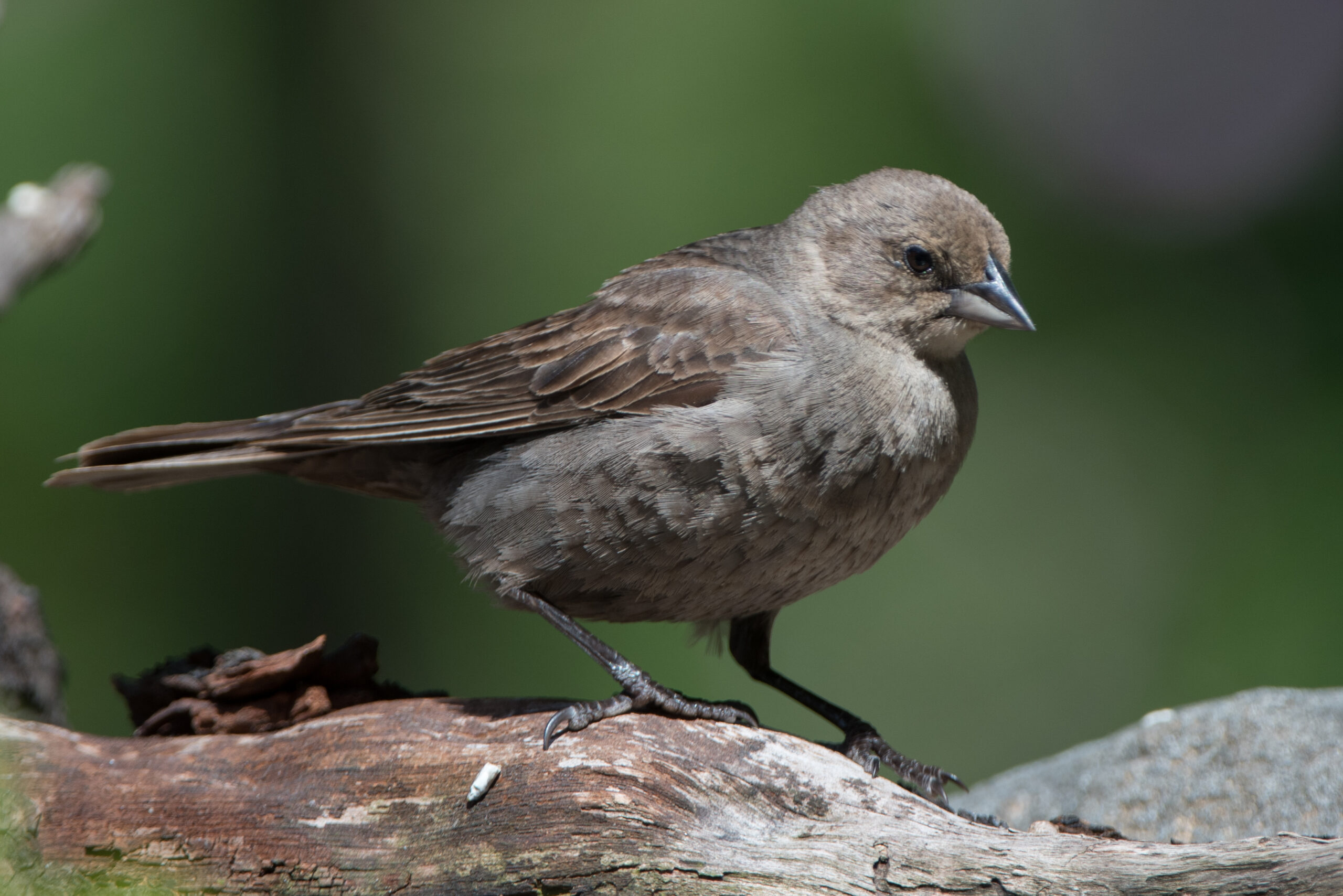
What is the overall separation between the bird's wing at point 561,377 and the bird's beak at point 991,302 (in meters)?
0.53

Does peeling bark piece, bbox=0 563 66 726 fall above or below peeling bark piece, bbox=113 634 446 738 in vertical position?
below

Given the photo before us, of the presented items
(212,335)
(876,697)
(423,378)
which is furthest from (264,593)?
(423,378)

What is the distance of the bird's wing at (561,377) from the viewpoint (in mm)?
3482

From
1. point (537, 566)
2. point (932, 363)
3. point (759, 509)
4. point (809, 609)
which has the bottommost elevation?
point (809, 609)

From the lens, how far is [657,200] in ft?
28.9

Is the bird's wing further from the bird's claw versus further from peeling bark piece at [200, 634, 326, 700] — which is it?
the bird's claw

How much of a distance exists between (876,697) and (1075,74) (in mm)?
4816

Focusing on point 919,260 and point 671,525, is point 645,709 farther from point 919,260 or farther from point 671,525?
point 919,260

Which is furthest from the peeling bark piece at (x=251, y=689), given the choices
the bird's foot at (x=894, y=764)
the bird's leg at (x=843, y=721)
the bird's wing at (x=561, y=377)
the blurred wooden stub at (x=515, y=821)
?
the bird's foot at (x=894, y=764)

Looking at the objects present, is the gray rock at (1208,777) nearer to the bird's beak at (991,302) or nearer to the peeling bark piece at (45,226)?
the bird's beak at (991,302)

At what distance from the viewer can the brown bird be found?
3.23m

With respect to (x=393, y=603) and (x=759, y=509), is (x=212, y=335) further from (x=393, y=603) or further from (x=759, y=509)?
(x=759, y=509)

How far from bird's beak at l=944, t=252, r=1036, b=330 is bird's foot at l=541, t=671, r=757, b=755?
132cm

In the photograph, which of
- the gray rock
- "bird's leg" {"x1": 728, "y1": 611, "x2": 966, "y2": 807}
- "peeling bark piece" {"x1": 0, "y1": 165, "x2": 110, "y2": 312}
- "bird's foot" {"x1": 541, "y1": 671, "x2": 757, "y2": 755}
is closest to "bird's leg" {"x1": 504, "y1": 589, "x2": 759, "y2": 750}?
"bird's foot" {"x1": 541, "y1": 671, "x2": 757, "y2": 755}
